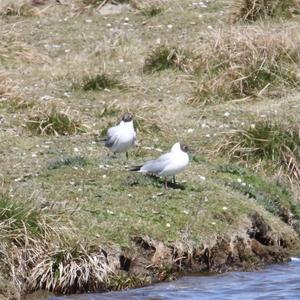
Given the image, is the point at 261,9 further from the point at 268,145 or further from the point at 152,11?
the point at 268,145

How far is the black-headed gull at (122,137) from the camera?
37.9 ft

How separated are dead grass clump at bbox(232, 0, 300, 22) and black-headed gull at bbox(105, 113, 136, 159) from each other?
538 centimetres

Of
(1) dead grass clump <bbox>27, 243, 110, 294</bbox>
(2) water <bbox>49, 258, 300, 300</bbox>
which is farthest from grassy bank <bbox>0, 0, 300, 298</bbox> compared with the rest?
(2) water <bbox>49, 258, 300, 300</bbox>

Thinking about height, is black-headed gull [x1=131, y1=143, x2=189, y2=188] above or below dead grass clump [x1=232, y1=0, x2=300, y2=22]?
above

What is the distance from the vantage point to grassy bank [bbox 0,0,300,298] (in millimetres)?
9273

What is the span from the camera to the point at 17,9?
60.6ft

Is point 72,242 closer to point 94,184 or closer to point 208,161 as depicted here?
point 94,184

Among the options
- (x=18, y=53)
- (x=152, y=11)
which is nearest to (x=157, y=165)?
(x=18, y=53)

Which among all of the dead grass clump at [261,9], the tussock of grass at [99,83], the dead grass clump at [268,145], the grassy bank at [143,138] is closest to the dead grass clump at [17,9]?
the grassy bank at [143,138]

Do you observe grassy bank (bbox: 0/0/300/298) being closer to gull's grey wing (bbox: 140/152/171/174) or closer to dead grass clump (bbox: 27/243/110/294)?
dead grass clump (bbox: 27/243/110/294)

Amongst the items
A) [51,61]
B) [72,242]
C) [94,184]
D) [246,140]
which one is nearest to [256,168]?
[246,140]

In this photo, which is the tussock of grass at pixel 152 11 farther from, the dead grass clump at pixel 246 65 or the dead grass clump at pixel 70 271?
the dead grass clump at pixel 70 271

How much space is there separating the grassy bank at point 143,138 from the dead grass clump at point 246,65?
0.8 inches

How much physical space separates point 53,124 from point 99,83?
80.8 inches
